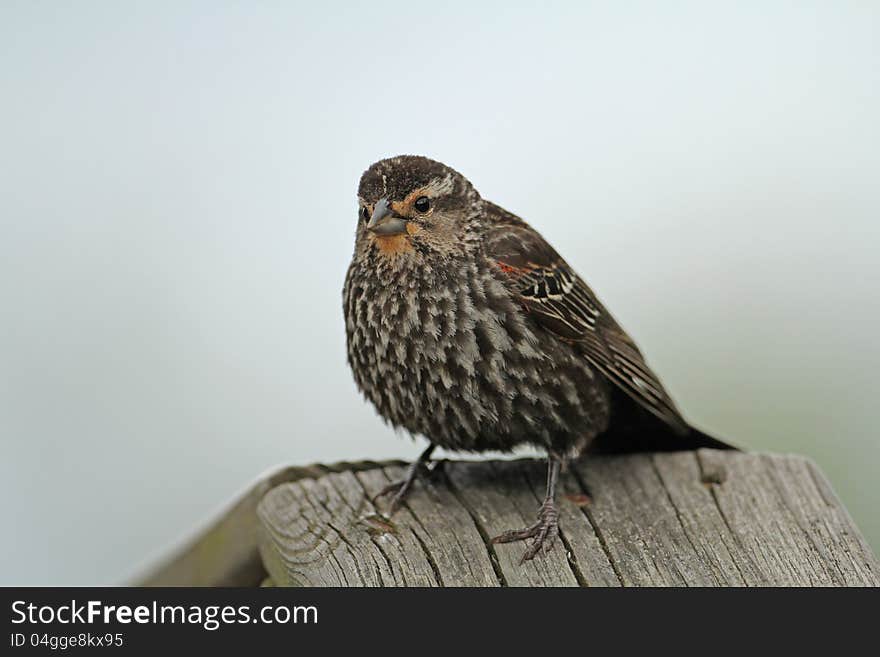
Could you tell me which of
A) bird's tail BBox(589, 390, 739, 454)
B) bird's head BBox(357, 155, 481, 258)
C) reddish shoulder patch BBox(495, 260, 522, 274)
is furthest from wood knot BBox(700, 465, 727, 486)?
bird's head BBox(357, 155, 481, 258)

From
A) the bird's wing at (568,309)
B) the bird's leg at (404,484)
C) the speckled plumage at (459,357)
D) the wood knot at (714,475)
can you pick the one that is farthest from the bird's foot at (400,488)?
the wood knot at (714,475)

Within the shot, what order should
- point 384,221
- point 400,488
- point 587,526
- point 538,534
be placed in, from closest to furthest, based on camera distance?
point 538,534, point 587,526, point 384,221, point 400,488

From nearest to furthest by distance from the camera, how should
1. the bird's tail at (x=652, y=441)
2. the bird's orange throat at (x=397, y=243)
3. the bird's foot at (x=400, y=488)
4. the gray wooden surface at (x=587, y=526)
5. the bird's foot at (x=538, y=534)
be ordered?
the gray wooden surface at (x=587, y=526)
the bird's foot at (x=538, y=534)
the bird's foot at (x=400, y=488)
the bird's orange throat at (x=397, y=243)
the bird's tail at (x=652, y=441)

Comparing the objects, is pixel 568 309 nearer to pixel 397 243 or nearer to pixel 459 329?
pixel 459 329

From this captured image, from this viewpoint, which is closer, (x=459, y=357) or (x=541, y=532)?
(x=541, y=532)

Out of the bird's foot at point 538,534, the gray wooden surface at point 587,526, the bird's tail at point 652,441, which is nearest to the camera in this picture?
the gray wooden surface at point 587,526

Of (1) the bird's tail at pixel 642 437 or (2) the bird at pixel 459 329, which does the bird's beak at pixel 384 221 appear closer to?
(2) the bird at pixel 459 329

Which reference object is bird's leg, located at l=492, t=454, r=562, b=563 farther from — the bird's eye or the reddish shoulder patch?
→ the bird's eye

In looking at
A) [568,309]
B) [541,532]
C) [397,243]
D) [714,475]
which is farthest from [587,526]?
[397,243]
